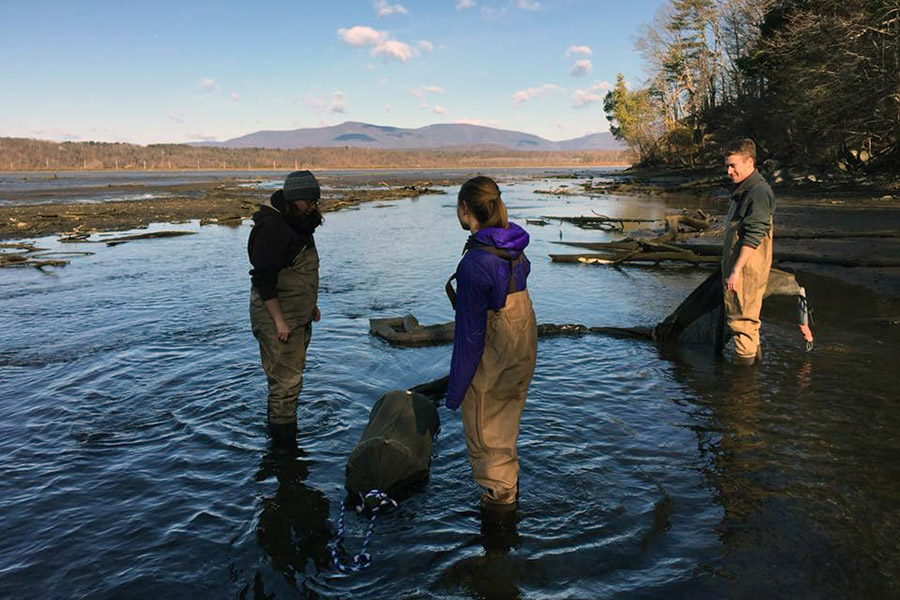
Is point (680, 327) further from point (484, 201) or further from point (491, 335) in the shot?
point (484, 201)

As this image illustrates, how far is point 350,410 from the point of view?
654 centimetres

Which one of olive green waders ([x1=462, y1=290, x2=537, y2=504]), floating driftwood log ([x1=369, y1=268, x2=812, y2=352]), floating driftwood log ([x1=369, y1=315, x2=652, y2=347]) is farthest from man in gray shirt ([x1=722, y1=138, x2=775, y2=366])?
olive green waders ([x1=462, y1=290, x2=537, y2=504])

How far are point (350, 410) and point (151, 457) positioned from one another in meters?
2.07

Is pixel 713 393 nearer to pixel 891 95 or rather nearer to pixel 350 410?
pixel 350 410

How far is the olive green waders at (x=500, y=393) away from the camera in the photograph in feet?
12.2

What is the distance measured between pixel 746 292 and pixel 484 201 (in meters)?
4.38

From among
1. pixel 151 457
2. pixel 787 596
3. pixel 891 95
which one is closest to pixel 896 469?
pixel 787 596

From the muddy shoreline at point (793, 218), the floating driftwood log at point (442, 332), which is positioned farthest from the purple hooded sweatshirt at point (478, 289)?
the muddy shoreline at point (793, 218)

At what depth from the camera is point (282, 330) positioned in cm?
491

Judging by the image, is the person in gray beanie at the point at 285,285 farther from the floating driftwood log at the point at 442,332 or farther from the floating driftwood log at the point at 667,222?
the floating driftwood log at the point at 667,222

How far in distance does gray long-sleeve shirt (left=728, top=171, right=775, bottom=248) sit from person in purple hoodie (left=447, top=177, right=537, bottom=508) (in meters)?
3.63

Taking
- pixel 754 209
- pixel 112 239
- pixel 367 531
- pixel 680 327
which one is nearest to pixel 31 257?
pixel 112 239

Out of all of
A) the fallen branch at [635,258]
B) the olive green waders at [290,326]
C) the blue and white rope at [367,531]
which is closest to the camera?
the blue and white rope at [367,531]

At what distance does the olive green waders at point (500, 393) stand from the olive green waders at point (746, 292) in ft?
12.6
